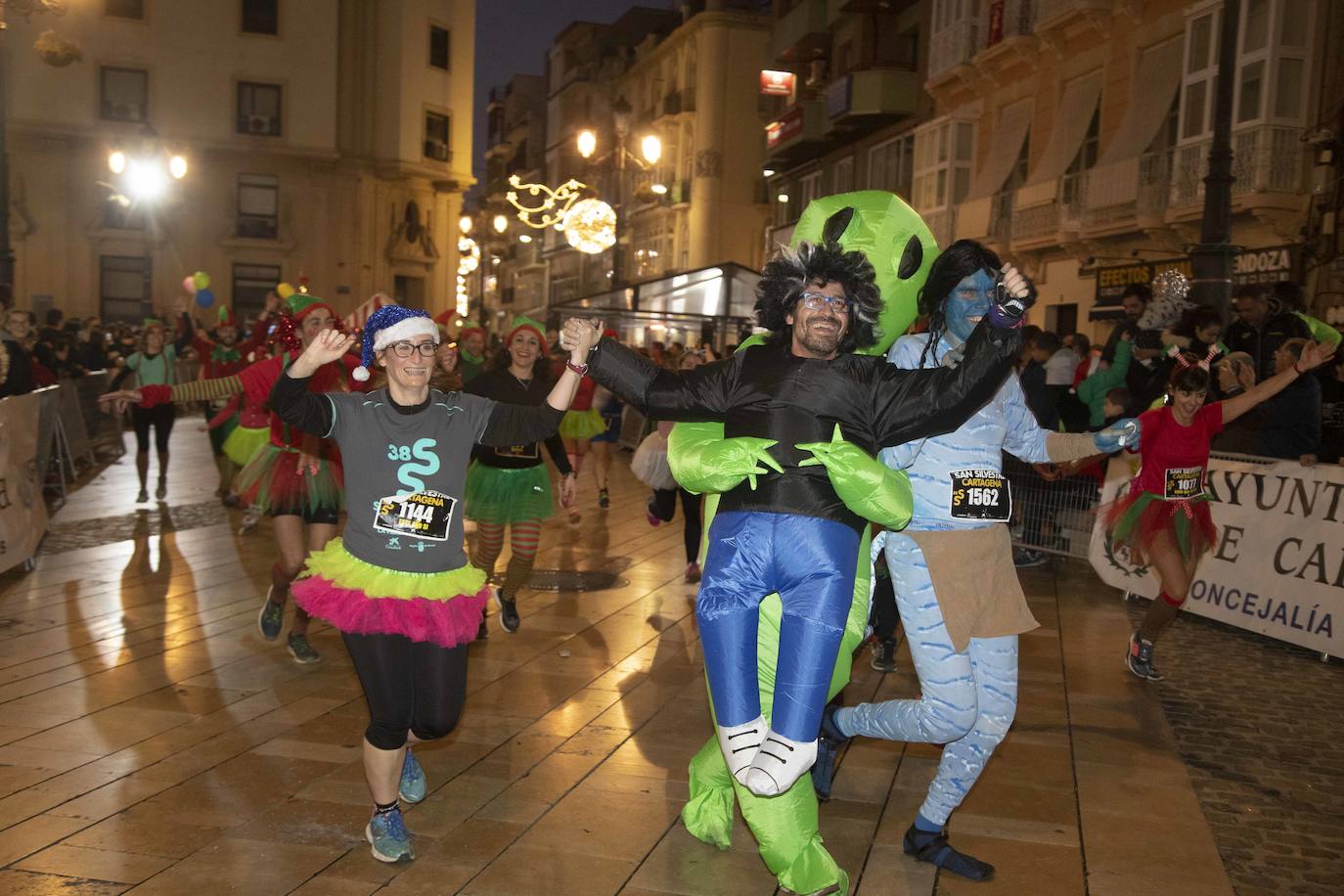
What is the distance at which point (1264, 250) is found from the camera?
17609 mm

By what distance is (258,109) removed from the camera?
41500 millimetres

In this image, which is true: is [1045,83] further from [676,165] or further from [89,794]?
[676,165]

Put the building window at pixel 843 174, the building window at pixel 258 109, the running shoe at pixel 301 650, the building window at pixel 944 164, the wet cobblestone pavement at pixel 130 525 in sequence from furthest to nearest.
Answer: the building window at pixel 258 109 → the building window at pixel 843 174 → the building window at pixel 944 164 → the wet cobblestone pavement at pixel 130 525 → the running shoe at pixel 301 650

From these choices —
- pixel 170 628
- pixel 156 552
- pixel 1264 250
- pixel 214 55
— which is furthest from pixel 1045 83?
pixel 214 55

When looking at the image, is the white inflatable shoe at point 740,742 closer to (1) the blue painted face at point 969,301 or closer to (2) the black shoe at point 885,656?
(1) the blue painted face at point 969,301

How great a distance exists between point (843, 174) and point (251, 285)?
19.8 m

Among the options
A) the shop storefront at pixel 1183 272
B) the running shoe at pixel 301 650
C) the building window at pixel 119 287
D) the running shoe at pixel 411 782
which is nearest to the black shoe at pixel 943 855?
the running shoe at pixel 411 782

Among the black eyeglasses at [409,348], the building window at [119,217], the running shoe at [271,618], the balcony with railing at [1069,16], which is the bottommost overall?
the running shoe at [271,618]

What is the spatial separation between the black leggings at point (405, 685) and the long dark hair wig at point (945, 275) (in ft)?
6.85

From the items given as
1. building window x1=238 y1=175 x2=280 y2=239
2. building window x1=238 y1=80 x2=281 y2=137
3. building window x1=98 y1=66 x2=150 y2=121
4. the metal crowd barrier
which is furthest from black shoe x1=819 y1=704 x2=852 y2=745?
building window x1=98 y1=66 x2=150 y2=121

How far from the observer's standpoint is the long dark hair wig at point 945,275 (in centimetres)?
474

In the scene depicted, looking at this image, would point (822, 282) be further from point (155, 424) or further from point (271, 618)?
point (155, 424)

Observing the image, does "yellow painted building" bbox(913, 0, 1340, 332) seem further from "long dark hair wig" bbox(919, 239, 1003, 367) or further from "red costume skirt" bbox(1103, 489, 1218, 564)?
"long dark hair wig" bbox(919, 239, 1003, 367)

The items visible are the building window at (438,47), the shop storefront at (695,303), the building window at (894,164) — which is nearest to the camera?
the shop storefront at (695,303)
